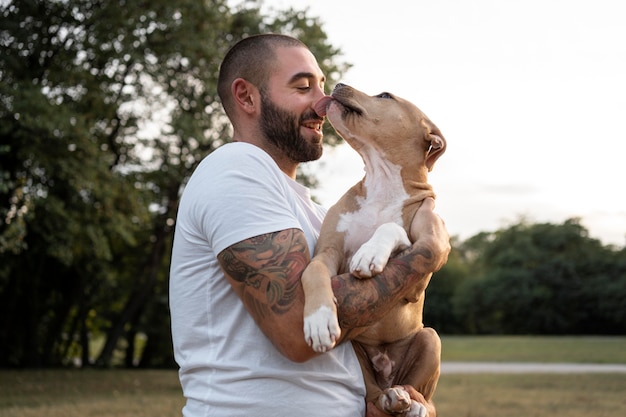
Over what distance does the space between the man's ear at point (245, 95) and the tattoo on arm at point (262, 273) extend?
2.79ft

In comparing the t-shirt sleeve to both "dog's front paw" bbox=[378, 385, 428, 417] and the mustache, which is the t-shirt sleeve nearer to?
the mustache

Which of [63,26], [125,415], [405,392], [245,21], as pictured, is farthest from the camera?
[245,21]

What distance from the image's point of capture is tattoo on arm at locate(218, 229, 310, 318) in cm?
254

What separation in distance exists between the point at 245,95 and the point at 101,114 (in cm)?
1462

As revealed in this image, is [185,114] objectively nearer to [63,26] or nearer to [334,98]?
[63,26]

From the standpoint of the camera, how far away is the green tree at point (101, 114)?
1501cm

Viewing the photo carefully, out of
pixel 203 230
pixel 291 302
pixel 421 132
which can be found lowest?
pixel 291 302

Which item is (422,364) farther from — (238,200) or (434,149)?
(238,200)

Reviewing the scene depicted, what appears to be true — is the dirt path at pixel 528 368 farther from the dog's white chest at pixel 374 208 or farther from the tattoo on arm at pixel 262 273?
the tattoo on arm at pixel 262 273

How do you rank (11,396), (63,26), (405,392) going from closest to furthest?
(405,392) < (11,396) < (63,26)

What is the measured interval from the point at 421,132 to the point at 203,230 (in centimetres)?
134

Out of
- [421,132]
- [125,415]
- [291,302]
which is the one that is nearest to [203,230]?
[291,302]

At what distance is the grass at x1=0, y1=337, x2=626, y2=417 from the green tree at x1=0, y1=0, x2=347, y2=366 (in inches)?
107

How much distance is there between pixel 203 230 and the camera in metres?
2.66
